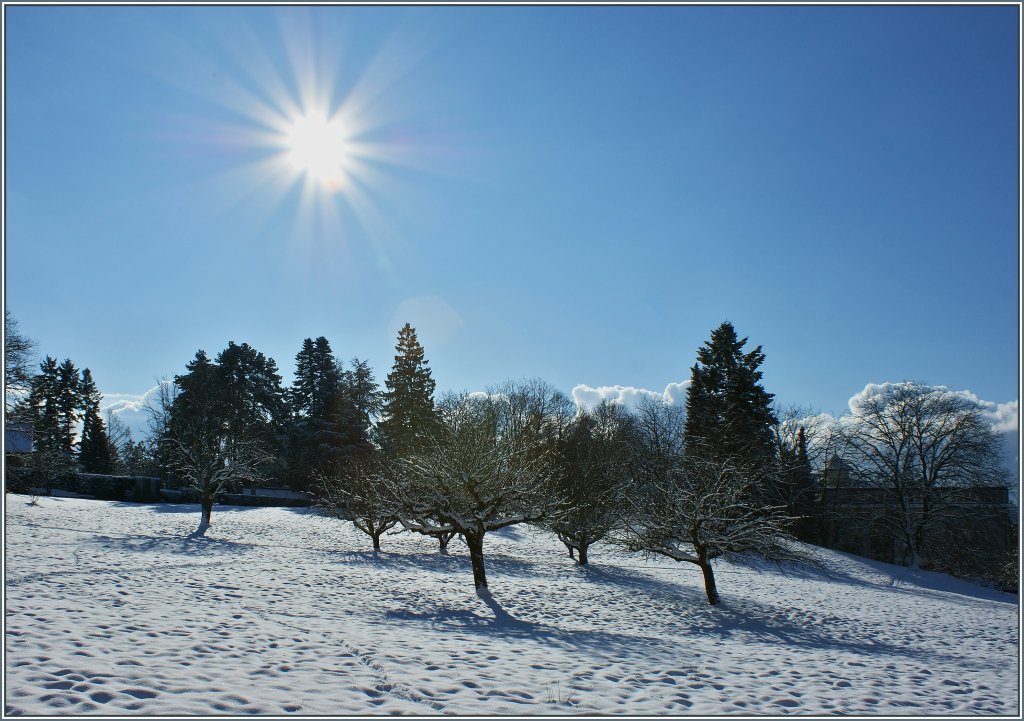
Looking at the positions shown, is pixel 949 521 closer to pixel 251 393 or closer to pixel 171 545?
pixel 171 545

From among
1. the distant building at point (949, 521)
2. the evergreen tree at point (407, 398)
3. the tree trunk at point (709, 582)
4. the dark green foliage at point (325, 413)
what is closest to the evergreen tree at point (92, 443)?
the dark green foliage at point (325, 413)

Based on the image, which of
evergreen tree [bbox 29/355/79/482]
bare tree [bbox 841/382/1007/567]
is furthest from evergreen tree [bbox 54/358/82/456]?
bare tree [bbox 841/382/1007/567]

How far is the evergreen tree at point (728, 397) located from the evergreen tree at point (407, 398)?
2195 centimetres

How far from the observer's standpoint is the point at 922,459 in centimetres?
3356

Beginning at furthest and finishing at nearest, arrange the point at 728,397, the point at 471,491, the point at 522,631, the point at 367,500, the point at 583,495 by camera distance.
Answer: the point at 728,397
the point at 583,495
the point at 367,500
the point at 471,491
the point at 522,631

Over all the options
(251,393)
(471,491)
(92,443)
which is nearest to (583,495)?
(471,491)

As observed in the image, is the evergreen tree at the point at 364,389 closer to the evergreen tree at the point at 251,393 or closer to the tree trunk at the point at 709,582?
the evergreen tree at the point at 251,393

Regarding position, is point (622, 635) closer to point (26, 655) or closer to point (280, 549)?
point (26, 655)

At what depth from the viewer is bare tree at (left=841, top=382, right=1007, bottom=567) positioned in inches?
1282

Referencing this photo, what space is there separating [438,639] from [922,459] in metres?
35.4

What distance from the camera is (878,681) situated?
28.2 ft

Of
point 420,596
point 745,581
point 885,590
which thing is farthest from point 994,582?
point 420,596

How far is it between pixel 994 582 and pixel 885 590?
1248 cm

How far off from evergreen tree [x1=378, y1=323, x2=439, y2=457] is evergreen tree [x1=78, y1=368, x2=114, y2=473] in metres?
27.5
